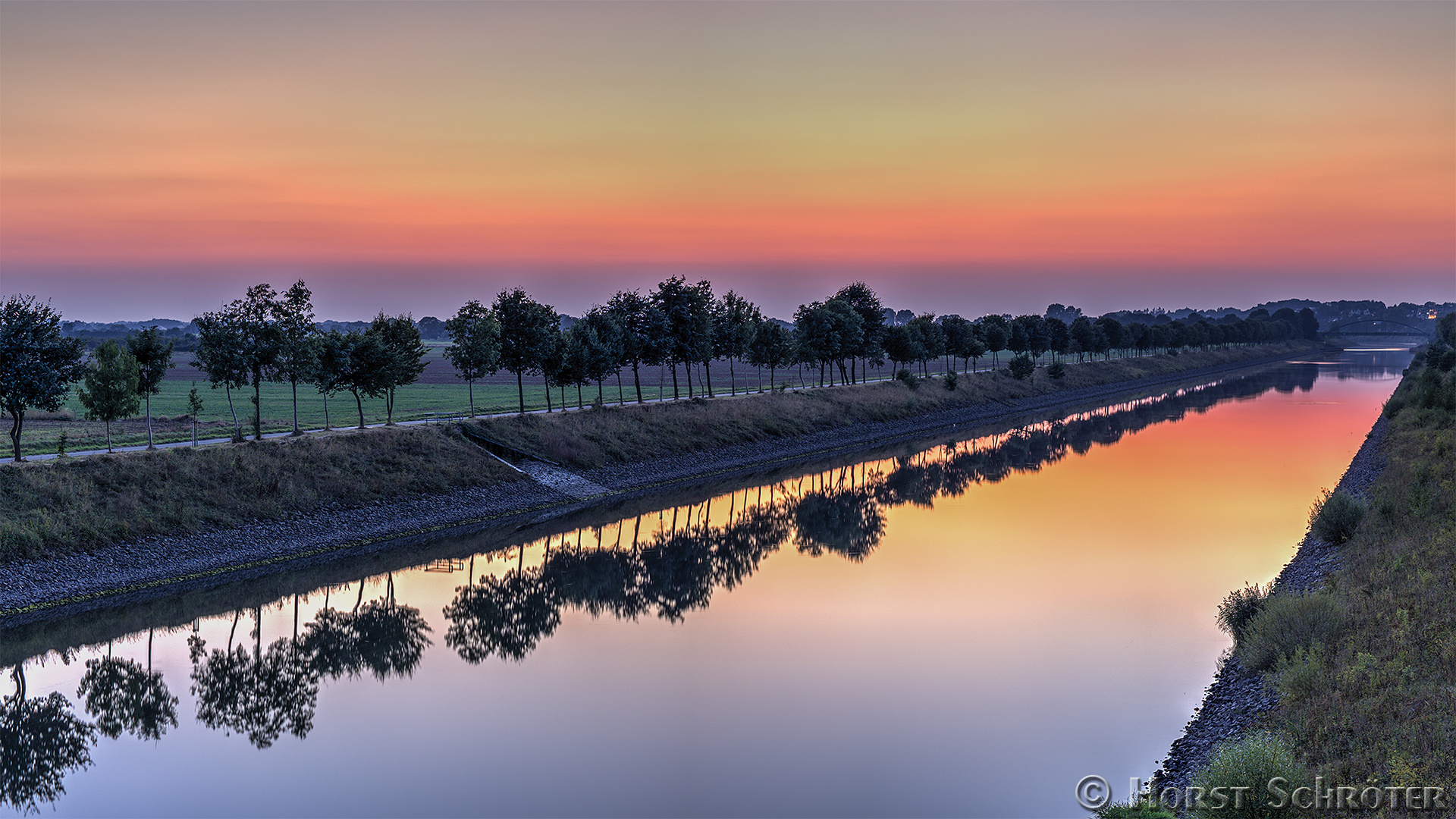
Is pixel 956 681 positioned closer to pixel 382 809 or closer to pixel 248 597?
pixel 382 809

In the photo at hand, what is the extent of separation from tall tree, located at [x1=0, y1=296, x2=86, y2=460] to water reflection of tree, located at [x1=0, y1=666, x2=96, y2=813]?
16.9m

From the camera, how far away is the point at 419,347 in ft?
198

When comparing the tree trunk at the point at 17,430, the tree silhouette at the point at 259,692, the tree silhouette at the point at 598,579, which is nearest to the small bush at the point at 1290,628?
the tree silhouette at the point at 598,579

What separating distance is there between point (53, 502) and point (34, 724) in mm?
14453

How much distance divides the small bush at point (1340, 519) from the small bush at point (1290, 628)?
13.2m

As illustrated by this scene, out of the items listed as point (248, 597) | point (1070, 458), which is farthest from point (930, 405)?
point (248, 597)

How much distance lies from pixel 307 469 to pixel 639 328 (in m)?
34.6

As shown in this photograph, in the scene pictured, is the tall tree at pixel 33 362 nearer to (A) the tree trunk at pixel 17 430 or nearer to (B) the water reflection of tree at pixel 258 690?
(A) the tree trunk at pixel 17 430

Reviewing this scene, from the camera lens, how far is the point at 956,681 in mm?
26969

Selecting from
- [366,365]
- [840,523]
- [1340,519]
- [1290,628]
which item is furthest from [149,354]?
[1340,519]

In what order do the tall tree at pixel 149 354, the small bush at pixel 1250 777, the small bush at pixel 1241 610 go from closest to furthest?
the small bush at pixel 1250 777, the small bush at pixel 1241 610, the tall tree at pixel 149 354

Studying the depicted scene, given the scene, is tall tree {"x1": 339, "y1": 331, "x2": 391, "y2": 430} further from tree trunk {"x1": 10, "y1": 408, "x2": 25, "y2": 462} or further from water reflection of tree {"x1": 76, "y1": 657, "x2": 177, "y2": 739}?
water reflection of tree {"x1": 76, "y1": 657, "x2": 177, "y2": 739}

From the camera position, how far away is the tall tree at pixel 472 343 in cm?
6262

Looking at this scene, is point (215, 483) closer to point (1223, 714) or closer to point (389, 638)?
point (389, 638)
